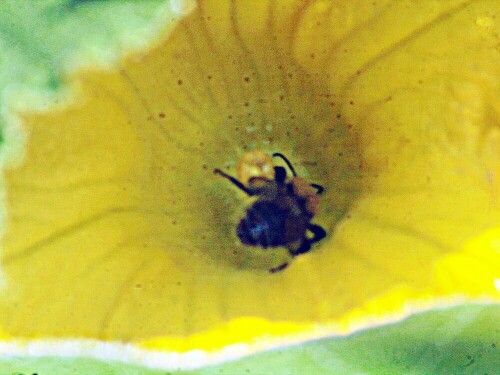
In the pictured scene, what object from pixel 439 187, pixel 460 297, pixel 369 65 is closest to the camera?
pixel 460 297

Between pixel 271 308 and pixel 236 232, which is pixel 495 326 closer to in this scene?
pixel 271 308

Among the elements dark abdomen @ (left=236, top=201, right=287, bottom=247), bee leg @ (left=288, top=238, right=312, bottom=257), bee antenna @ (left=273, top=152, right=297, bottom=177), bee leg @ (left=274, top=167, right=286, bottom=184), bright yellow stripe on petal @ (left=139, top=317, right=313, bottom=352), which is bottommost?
bright yellow stripe on petal @ (left=139, top=317, right=313, bottom=352)

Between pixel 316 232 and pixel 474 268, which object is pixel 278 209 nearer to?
pixel 316 232

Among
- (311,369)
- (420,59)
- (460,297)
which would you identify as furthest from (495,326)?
(420,59)

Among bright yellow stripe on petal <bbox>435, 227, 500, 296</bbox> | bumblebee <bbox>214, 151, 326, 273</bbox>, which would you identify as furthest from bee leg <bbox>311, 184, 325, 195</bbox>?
bright yellow stripe on petal <bbox>435, 227, 500, 296</bbox>

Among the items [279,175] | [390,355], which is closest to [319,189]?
[279,175]

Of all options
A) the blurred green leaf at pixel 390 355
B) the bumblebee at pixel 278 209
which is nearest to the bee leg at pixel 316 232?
the bumblebee at pixel 278 209

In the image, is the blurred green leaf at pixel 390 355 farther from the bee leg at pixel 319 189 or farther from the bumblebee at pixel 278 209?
the bee leg at pixel 319 189

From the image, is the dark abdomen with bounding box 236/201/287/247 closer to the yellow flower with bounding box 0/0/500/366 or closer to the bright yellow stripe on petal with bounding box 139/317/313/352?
the yellow flower with bounding box 0/0/500/366

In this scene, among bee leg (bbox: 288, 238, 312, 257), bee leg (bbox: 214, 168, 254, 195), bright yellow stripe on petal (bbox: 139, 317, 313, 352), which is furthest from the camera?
bee leg (bbox: 214, 168, 254, 195)
